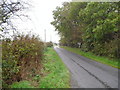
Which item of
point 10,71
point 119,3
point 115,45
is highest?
point 119,3

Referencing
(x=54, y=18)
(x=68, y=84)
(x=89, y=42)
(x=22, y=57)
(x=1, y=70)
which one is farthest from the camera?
(x=54, y=18)

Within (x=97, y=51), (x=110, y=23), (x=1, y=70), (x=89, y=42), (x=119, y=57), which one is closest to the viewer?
(x=1, y=70)

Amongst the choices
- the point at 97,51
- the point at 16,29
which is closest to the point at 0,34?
the point at 16,29

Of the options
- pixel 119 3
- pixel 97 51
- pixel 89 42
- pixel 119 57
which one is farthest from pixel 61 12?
pixel 119 57

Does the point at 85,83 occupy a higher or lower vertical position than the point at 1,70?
lower

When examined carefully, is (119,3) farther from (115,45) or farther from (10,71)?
(10,71)

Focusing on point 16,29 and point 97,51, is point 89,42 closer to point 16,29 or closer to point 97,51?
point 97,51

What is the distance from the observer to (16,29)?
5.78 meters

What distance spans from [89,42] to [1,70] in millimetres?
15593

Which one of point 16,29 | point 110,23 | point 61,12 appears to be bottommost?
point 16,29

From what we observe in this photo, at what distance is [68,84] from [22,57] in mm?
3036

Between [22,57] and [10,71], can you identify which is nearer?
[10,71]

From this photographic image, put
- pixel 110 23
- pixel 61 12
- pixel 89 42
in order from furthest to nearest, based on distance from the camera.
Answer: pixel 61 12 → pixel 89 42 → pixel 110 23

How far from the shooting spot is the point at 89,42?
1873 cm
